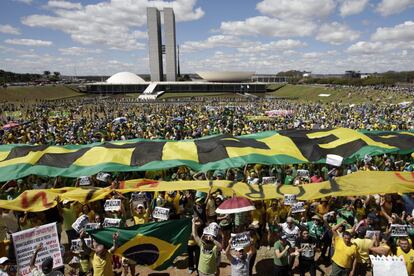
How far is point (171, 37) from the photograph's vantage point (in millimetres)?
106875

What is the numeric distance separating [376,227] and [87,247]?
17.8 ft

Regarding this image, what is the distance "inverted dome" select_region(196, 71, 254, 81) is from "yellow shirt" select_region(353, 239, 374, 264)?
109m

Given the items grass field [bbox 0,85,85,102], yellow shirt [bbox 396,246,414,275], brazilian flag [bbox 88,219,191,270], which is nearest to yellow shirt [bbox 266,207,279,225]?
brazilian flag [bbox 88,219,191,270]

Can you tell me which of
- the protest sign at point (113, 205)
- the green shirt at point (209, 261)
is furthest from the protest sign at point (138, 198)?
the green shirt at point (209, 261)

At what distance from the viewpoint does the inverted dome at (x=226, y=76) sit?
112875mm

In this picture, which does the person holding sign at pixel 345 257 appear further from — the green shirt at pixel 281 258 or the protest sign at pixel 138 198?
the protest sign at pixel 138 198

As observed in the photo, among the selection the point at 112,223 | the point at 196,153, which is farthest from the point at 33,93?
the point at 112,223

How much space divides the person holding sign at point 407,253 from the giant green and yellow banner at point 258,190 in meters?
1.78

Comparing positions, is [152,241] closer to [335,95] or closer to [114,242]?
[114,242]

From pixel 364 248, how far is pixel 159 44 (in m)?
109

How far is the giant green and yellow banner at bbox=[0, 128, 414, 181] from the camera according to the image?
993 cm

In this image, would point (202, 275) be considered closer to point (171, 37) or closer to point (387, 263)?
point (387, 263)

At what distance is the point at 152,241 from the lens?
225 inches

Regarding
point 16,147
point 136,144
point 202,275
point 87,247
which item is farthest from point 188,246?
point 16,147
